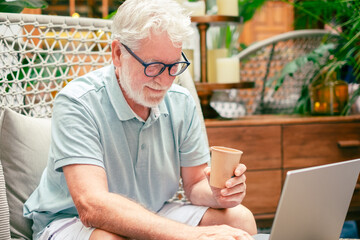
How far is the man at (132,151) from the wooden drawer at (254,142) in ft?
2.57

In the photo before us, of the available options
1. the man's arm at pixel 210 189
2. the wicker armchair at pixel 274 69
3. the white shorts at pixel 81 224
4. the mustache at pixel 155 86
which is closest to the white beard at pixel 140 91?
the mustache at pixel 155 86

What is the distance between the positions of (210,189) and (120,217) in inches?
14.2

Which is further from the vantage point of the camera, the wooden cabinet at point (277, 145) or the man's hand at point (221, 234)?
the wooden cabinet at point (277, 145)

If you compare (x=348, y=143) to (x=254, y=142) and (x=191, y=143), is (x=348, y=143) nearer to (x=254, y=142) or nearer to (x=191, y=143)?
(x=254, y=142)

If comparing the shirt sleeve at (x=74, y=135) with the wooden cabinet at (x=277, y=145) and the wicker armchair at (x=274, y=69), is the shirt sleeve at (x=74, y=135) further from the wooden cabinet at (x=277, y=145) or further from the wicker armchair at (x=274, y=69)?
the wicker armchair at (x=274, y=69)

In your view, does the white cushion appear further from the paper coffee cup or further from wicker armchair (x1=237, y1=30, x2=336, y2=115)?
wicker armchair (x1=237, y1=30, x2=336, y2=115)

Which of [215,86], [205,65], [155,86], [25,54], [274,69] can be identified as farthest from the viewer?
[274,69]

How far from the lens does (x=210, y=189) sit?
4.17 feet

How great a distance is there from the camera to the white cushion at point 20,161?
4.07ft

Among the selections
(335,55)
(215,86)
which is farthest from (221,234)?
(335,55)

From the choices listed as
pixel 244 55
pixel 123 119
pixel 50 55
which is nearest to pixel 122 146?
pixel 123 119

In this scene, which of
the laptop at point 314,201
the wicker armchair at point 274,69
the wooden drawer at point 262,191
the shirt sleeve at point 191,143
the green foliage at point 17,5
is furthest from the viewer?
the wicker armchair at point 274,69

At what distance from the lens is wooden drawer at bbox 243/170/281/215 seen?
222cm

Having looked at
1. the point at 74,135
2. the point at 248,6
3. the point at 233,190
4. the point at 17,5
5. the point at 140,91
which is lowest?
the point at 233,190
